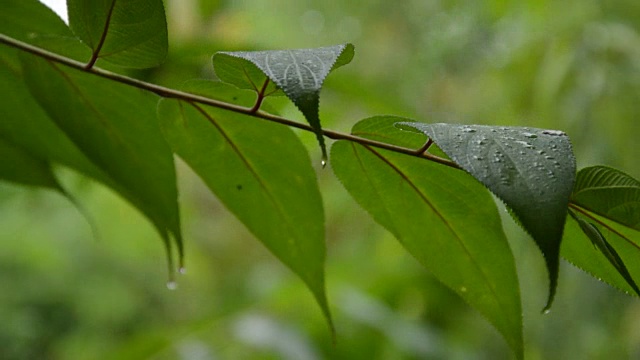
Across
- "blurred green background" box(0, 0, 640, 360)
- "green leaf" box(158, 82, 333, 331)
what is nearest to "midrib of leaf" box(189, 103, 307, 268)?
"green leaf" box(158, 82, 333, 331)

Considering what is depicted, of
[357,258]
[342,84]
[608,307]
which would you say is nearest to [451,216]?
[342,84]

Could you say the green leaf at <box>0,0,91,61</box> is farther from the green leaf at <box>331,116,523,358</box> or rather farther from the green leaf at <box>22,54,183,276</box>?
the green leaf at <box>331,116,523,358</box>

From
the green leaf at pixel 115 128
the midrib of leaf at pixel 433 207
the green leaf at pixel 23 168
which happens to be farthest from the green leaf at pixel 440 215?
the green leaf at pixel 23 168

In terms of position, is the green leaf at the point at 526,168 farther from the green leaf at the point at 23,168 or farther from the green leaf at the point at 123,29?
the green leaf at the point at 23,168

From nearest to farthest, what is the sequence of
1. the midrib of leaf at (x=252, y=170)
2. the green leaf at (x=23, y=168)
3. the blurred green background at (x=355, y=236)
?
1. the midrib of leaf at (x=252, y=170)
2. the green leaf at (x=23, y=168)
3. the blurred green background at (x=355, y=236)

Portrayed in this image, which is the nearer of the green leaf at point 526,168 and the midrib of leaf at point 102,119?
the green leaf at point 526,168

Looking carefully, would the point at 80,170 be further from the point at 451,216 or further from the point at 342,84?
the point at 342,84

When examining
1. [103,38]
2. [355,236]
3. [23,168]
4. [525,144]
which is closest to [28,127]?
[23,168]
